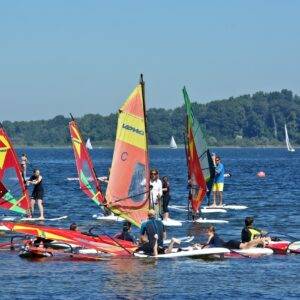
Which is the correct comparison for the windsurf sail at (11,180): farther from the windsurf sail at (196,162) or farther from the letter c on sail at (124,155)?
the letter c on sail at (124,155)

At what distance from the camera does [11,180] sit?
127 feet

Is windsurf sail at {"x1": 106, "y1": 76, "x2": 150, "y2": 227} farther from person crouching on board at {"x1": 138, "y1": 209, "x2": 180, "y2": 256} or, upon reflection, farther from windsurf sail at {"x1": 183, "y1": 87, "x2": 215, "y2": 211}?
windsurf sail at {"x1": 183, "y1": 87, "x2": 215, "y2": 211}

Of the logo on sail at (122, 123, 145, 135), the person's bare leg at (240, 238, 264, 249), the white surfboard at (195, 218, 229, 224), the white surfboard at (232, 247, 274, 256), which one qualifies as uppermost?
the logo on sail at (122, 123, 145, 135)

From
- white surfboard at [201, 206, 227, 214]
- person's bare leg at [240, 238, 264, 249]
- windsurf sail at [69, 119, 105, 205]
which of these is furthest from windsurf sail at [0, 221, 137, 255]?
white surfboard at [201, 206, 227, 214]

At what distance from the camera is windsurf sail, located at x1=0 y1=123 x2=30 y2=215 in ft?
126

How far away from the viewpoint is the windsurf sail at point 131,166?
102 ft

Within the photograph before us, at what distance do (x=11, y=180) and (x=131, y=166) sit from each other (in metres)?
8.18

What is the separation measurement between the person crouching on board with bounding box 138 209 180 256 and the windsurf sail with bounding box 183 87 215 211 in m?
10.8

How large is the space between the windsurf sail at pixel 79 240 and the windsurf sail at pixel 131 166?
1.90 meters

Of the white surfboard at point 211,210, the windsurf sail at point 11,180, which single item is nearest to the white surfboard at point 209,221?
the white surfboard at point 211,210

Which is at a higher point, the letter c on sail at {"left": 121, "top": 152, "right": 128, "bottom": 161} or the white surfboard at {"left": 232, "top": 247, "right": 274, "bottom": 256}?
the letter c on sail at {"left": 121, "top": 152, "right": 128, "bottom": 161}

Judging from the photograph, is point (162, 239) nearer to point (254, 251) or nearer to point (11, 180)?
point (254, 251)

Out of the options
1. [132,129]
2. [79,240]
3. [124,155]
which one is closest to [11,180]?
[124,155]

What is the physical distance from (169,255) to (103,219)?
12066 millimetres
